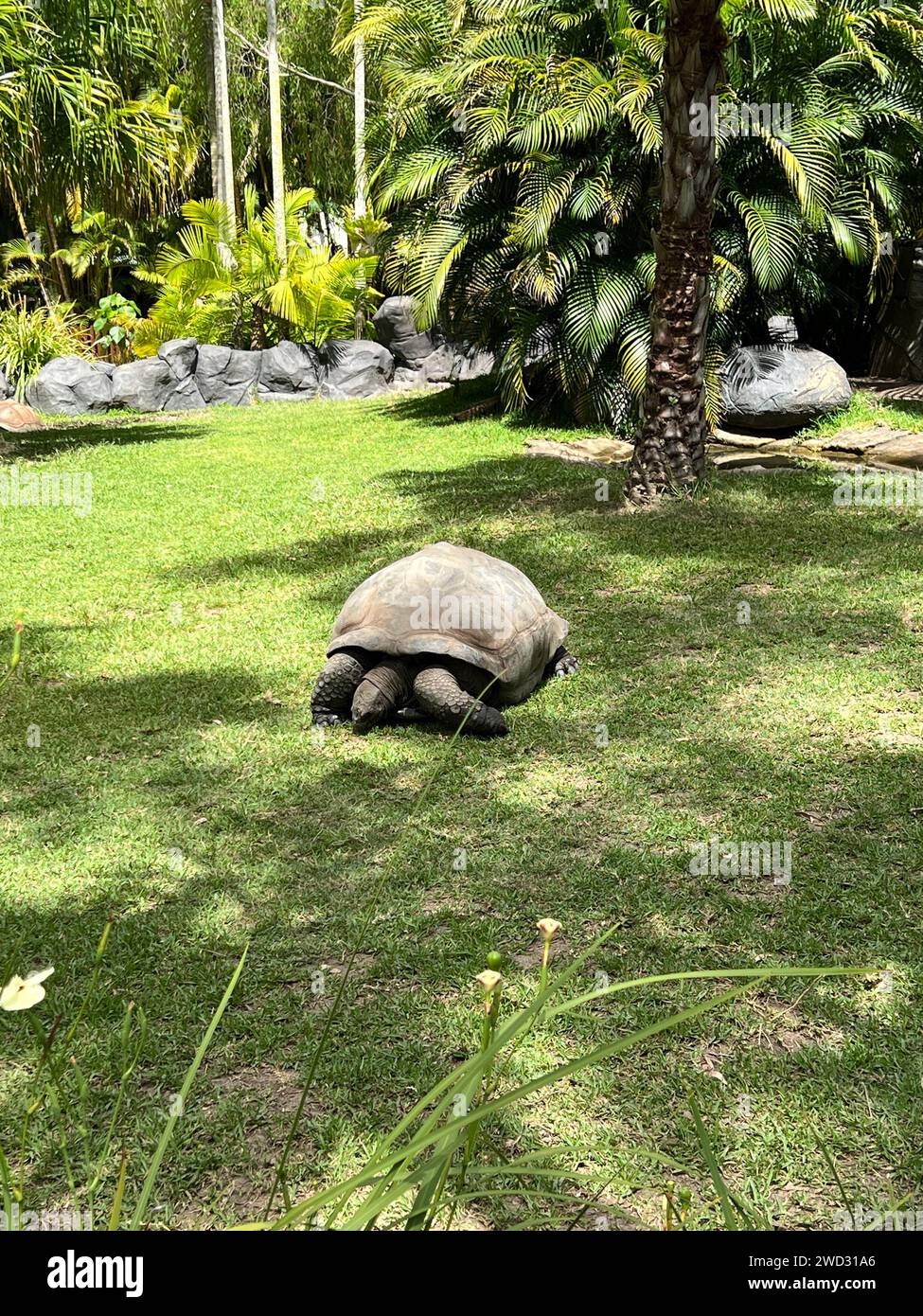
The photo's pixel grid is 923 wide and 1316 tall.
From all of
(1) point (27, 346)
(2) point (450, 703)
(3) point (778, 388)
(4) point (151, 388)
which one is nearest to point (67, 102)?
Answer: (4) point (151, 388)

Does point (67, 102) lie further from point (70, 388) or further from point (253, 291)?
point (253, 291)

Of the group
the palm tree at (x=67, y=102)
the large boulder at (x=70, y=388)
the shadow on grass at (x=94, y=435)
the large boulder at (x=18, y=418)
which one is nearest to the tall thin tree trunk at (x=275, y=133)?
the large boulder at (x=70, y=388)

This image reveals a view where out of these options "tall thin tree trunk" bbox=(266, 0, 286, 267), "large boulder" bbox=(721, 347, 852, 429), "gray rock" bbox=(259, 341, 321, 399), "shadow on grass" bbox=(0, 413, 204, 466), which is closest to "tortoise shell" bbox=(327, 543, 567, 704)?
"large boulder" bbox=(721, 347, 852, 429)

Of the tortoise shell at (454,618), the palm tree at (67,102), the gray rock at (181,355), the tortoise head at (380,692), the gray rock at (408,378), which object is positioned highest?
the palm tree at (67,102)

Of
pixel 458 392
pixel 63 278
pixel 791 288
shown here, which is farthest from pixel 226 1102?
pixel 63 278

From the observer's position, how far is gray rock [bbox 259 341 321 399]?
1966 centimetres

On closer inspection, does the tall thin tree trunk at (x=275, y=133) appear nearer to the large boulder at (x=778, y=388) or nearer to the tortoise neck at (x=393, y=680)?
the large boulder at (x=778, y=388)

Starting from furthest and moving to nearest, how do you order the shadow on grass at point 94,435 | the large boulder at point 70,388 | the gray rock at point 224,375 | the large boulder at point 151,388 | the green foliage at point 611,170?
the gray rock at point 224,375 < the large boulder at point 151,388 < the large boulder at point 70,388 < the shadow on grass at point 94,435 < the green foliage at point 611,170

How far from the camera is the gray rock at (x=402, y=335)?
20.4 metres

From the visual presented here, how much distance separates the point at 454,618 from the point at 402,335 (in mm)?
16440

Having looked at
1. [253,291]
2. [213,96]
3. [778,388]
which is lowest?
[778,388]

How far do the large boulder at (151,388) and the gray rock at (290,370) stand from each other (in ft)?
4.10

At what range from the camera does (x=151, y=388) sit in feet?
62.0

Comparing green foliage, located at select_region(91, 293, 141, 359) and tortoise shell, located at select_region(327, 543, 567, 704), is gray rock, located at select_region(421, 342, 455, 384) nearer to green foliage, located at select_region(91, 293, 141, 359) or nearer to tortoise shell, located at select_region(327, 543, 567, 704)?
green foliage, located at select_region(91, 293, 141, 359)
